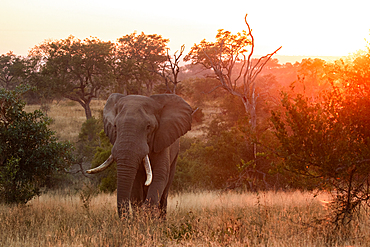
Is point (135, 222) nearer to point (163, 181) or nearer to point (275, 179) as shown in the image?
point (163, 181)

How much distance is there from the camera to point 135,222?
6895mm

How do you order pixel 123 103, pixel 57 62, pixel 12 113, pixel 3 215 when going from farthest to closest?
pixel 57 62
pixel 12 113
pixel 3 215
pixel 123 103

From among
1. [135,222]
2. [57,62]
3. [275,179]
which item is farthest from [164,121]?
[57,62]

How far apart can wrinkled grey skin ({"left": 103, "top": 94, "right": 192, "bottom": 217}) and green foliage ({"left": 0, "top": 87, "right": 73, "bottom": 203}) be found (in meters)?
2.80

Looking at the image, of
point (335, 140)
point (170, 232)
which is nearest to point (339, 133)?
point (335, 140)

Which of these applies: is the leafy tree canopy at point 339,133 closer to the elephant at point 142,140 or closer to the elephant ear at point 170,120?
the elephant ear at point 170,120

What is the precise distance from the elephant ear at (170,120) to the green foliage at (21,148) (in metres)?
3.66

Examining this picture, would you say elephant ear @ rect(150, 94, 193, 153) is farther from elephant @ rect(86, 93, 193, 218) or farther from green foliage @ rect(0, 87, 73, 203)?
green foliage @ rect(0, 87, 73, 203)

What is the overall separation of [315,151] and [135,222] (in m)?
3.68

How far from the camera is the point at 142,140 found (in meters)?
7.17

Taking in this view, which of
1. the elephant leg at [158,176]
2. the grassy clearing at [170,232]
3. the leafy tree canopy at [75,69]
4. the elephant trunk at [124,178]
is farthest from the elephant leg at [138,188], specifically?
the leafy tree canopy at [75,69]

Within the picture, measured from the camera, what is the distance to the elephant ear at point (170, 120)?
7812 mm

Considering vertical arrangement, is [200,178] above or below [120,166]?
below

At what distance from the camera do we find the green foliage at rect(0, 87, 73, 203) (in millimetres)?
9609
